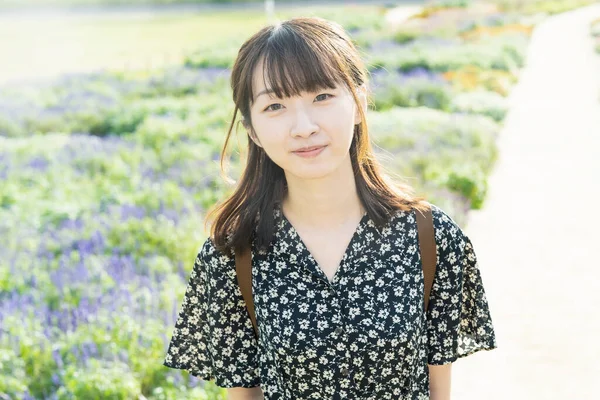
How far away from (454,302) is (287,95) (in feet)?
2.56

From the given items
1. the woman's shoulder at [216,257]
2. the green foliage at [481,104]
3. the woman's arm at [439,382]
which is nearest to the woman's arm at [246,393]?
the woman's shoulder at [216,257]

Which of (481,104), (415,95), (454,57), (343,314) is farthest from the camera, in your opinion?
(454,57)

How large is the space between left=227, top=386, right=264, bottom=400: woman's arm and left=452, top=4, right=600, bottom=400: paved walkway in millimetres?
2197

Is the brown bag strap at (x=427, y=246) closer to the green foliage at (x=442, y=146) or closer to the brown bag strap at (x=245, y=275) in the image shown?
the brown bag strap at (x=245, y=275)

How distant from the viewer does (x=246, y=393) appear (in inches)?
90.7

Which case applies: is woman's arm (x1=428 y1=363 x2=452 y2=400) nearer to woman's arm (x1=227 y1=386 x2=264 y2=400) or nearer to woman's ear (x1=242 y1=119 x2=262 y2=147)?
woman's arm (x1=227 y1=386 x2=264 y2=400)

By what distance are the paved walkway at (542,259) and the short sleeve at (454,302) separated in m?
1.97

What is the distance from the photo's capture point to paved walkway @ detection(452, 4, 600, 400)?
438cm

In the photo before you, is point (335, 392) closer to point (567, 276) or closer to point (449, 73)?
point (567, 276)

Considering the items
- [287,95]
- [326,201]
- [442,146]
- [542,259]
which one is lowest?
[542,259]

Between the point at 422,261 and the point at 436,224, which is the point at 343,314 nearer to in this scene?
the point at 422,261

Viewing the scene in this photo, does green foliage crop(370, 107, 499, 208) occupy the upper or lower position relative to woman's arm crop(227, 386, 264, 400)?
upper

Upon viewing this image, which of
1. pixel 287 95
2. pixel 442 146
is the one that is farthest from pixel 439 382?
pixel 442 146

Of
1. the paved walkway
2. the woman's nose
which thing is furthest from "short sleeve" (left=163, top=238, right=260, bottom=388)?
the paved walkway
